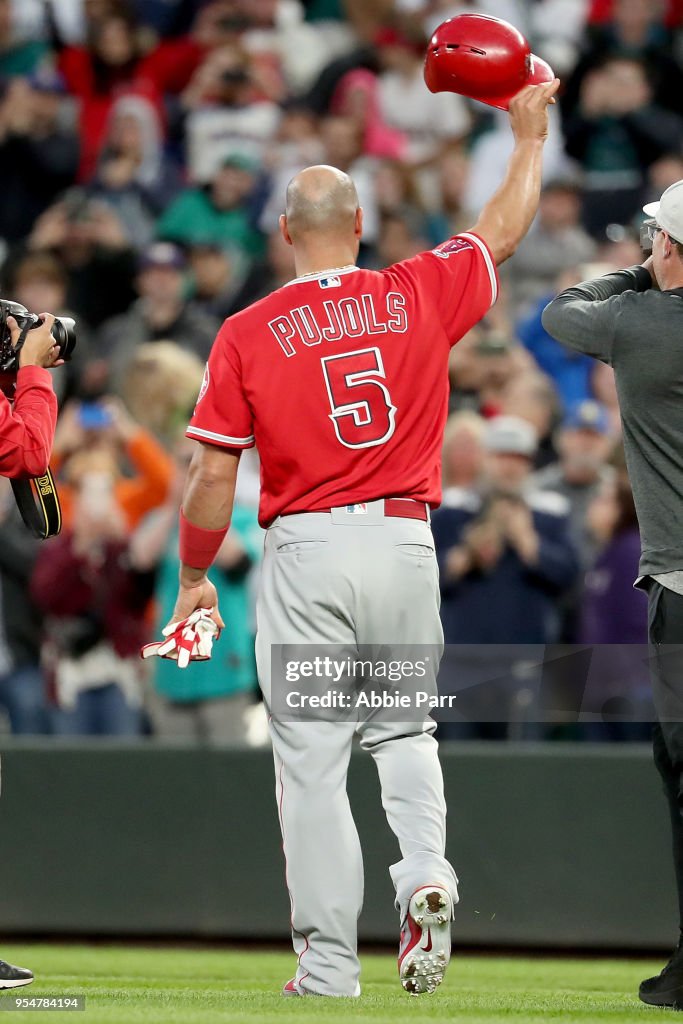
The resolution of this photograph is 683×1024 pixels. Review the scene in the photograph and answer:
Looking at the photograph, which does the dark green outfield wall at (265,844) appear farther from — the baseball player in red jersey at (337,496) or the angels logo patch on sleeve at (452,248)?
the angels logo patch on sleeve at (452,248)

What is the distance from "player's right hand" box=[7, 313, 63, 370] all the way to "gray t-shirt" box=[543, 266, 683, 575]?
1634 millimetres

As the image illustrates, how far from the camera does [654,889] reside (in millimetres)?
7801

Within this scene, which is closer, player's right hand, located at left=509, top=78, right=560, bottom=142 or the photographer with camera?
the photographer with camera

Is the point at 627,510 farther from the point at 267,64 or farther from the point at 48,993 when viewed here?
the point at 267,64

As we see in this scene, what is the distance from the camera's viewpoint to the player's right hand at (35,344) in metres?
5.40

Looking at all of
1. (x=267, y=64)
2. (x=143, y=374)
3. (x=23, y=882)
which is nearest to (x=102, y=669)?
(x=23, y=882)

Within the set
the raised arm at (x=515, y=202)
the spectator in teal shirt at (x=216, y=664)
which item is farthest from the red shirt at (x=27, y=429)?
the spectator in teal shirt at (x=216, y=664)

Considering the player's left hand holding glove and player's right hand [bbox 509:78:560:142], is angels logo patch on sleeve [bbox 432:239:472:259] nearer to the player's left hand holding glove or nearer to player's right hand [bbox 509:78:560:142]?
player's right hand [bbox 509:78:560:142]

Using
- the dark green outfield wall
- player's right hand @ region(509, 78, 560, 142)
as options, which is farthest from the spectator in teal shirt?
player's right hand @ region(509, 78, 560, 142)

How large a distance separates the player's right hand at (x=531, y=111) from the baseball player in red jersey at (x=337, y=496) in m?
0.65

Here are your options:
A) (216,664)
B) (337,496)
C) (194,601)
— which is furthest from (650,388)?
(216,664)

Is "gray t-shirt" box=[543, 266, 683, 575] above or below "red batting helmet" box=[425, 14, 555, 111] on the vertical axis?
below

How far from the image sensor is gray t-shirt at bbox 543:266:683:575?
16.2 ft

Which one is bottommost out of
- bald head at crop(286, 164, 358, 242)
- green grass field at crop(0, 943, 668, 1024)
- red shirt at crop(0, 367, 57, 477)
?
green grass field at crop(0, 943, 668, 1024)
